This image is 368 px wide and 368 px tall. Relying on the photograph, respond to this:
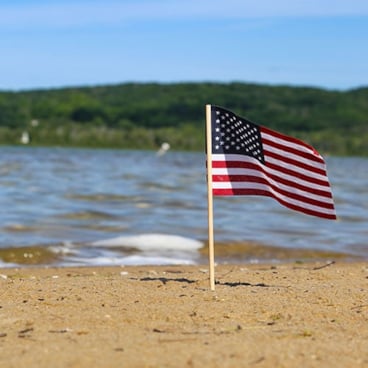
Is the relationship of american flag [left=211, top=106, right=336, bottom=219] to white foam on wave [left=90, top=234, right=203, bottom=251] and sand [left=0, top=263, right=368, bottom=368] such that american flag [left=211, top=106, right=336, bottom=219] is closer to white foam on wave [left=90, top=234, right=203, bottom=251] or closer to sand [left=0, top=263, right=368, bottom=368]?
sand [left=0, top=263, right=368, bottom=368]

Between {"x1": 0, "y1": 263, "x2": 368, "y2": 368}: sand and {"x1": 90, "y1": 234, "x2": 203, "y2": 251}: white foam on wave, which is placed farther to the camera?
{"x1": 90, "y1": 234, "x2": 203, "y2": 251}: white foam on wave

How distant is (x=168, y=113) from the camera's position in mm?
112625

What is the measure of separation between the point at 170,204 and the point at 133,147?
72.0 m

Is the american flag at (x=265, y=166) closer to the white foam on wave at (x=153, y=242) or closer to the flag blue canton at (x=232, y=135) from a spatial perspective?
the flag blue canton at (x=232, y=135)

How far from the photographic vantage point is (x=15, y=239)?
48.4 ft

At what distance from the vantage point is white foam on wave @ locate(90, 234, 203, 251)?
14.6 meters

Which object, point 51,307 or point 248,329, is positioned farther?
point 51,307

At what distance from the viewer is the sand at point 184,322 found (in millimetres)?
5598

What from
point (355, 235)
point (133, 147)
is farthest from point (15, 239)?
point (133, 147)

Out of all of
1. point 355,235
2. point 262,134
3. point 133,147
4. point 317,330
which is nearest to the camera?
point 317,330

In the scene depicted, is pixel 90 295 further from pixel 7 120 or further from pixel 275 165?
pixel 7 120

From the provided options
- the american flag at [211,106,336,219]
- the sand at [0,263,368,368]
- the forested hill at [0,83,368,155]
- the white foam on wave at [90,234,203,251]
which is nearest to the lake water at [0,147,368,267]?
the white foam on wave at [90,234,203,251]

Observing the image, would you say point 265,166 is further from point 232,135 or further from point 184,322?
point 184,322

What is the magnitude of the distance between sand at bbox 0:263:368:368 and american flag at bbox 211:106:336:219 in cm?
83
